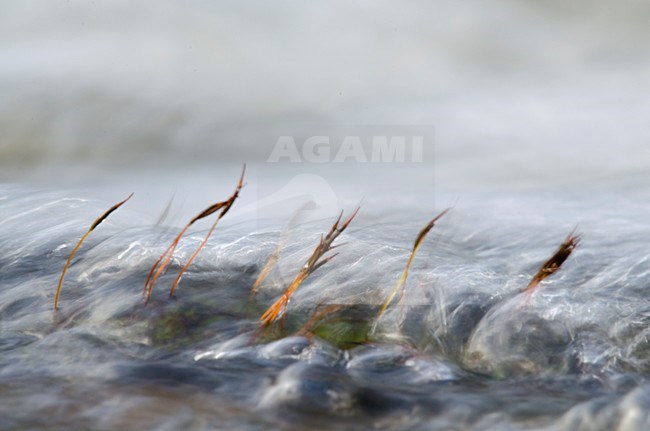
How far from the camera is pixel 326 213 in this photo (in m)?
3.13

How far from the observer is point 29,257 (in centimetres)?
254

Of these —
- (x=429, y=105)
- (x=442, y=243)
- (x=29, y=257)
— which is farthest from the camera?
(x=429, y=105)

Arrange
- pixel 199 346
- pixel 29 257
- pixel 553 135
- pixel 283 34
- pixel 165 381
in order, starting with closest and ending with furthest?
1. pixel 165 381
2. pixel 199 346
3. pixel 29 257
4. pixel 553 135
5. pixel 283 34

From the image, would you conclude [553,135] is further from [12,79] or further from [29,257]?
[12,79]

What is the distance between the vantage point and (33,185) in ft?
12.2

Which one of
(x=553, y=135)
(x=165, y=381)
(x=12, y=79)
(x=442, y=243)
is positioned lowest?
(x=165, y=381)

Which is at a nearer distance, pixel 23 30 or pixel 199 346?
pixel 199 346

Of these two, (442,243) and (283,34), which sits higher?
(283,34)

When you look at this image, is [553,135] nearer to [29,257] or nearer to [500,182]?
[500,182]

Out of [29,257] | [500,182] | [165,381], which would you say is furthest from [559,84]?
[165,381]

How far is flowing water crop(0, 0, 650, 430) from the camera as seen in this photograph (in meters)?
1.52

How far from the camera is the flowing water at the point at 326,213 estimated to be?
152cm

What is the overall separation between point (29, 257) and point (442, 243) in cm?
151

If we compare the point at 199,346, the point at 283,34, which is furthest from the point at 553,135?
the point at 199,346
